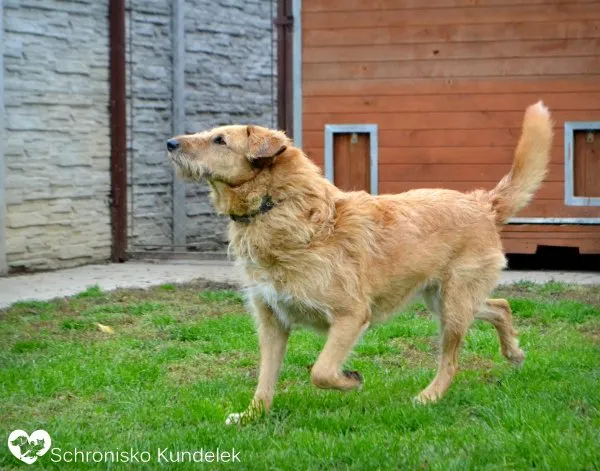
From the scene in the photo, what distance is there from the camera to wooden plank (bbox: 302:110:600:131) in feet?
39.2

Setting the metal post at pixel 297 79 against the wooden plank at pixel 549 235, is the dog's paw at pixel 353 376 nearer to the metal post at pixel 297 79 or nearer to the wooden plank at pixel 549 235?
the wooden plank at pixel 549 235

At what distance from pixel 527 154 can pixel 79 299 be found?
5.11 metres

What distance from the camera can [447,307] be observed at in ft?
20.5

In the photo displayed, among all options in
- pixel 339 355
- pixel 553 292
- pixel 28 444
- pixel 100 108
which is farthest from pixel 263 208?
pixel 100 108

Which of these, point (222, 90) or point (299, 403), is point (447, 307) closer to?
point (299, 403)

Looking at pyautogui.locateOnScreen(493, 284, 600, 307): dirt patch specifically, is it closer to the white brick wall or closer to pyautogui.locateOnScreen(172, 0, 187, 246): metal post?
the white brick wall

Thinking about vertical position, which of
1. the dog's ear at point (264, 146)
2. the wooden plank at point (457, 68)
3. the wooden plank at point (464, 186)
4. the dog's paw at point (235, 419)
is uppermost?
the wooden plank at point (457, 68)

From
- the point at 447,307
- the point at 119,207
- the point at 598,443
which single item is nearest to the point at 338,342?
the point at 447,307

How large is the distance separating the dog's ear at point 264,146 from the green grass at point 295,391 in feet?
4.50

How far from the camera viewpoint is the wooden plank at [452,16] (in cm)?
1187

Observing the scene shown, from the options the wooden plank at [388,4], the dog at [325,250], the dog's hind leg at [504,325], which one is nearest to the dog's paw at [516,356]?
the dog's hind leg at [504,325]

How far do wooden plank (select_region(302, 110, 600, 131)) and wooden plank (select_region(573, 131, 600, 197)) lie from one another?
25cm

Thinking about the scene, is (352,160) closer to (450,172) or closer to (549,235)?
(450,172)

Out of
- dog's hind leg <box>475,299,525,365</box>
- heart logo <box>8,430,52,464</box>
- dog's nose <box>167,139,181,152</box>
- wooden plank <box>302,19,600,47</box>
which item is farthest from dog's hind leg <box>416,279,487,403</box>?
wooden plank <box>302,19,600,47</box>
